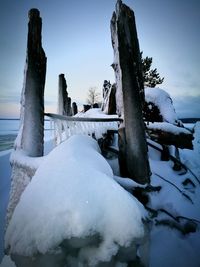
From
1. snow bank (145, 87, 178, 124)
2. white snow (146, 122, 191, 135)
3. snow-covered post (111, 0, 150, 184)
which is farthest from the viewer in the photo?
snow bank (145, 87, 178, 124)

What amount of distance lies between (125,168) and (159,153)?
3177 millimetres

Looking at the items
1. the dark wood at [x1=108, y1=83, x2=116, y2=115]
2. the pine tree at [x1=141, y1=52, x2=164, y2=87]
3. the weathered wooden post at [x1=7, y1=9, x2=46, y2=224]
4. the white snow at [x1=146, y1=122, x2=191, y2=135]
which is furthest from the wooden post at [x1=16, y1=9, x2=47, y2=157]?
the pine tree at [x1=141, y1=52, x2=164, y2=87]

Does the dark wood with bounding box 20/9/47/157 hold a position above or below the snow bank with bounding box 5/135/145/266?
above

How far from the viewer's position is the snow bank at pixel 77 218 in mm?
1212

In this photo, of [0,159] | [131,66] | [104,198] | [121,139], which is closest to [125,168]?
[121,139]

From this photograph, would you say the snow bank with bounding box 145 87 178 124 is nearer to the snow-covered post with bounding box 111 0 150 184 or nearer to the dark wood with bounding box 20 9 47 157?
the snow-covered post with bounding box 111 0 150 184

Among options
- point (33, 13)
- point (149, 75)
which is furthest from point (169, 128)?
point (149, 75)

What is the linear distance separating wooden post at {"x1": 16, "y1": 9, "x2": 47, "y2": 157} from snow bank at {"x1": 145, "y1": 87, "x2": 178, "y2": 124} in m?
4.75

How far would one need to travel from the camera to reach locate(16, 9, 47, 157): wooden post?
11.7ft

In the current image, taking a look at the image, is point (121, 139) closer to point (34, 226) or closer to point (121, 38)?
point (121, 38)

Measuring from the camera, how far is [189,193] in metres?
5.35

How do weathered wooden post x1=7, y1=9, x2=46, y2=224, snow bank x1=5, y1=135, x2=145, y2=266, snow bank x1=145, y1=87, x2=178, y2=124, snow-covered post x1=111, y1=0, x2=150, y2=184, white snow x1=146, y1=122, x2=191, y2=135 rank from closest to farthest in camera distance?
snow bank x1=5, y1=135, x2=145, y2=266 < weathered wooden post x1=7, y1=9, x2=46, y2=224 < snow-covered post x1=111, y1=0, x2=150, y2=184 < white snow x1=146, y1=122, x2=191, y2=135 < snow bank x1=145, y1=87, x2=178, y2=124

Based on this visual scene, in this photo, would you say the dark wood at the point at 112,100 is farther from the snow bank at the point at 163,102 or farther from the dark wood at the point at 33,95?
the dark wood at the point at 33,95

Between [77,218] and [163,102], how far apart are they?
21.6ft
